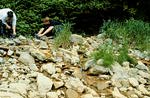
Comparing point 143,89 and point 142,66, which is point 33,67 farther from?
point 142,66

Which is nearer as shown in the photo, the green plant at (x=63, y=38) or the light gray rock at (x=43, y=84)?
the light gray rock at (x=43, y=84)

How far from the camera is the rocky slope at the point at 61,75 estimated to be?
22.3 feet

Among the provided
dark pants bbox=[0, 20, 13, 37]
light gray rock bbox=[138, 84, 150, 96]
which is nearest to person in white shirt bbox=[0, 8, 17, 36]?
dark pants bbox=[0, 20, 13, 37]

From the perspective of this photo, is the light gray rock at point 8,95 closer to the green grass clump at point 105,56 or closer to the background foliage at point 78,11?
the green grass clump at point 105,56

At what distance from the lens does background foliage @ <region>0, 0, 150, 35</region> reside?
1138 cm

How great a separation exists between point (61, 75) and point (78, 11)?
4.90 m

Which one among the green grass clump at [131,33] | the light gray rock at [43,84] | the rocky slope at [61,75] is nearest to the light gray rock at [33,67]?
the rocky slope at [61,75]

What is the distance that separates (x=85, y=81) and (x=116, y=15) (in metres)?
5.48

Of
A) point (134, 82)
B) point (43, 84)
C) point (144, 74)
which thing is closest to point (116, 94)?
point (134, 82)

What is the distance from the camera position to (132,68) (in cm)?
805

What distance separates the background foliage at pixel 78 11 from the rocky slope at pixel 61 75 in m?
2.87

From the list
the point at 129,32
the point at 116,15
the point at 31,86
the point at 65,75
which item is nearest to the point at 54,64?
the point at 65,75

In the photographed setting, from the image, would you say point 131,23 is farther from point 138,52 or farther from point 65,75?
point 65,75

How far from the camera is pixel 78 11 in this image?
11953mm
